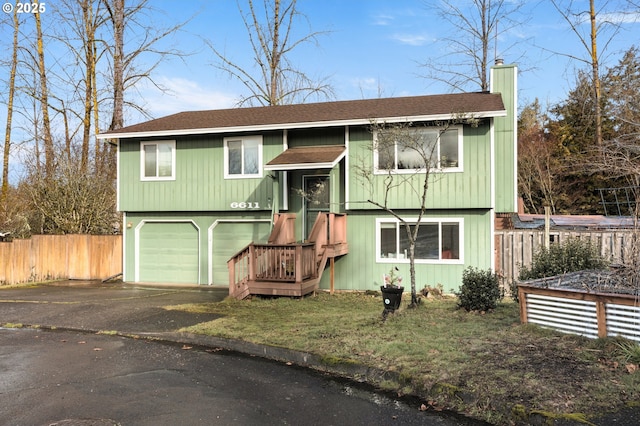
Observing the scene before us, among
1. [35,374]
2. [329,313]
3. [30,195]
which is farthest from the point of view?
[30,195]

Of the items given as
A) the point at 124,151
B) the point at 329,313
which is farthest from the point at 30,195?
the point at 329,313

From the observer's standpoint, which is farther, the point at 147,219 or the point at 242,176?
the point at 147,219

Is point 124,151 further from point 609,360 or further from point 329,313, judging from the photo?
point 609,360

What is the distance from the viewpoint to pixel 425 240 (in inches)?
543

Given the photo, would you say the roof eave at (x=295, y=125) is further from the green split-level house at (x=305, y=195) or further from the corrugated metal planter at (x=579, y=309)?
the corrugated metal planter at (x=579, y=309)

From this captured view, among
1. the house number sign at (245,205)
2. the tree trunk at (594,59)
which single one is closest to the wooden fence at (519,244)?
the house number sign at (245,205)

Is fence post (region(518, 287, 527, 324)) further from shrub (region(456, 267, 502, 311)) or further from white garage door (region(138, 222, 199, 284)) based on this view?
white garage door (region(138, 222, 199, 284))

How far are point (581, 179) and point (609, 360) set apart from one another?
21.7 metres

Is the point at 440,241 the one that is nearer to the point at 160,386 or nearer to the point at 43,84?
the point at 160,386

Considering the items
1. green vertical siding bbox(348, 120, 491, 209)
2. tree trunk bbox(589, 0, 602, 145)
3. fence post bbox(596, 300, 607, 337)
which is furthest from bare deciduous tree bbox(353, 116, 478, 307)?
tree trunk bbox(589, 0, 602, 145)

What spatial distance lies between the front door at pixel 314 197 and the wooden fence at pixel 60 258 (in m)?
7.04

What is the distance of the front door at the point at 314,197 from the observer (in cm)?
1479

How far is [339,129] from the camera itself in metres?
14.6

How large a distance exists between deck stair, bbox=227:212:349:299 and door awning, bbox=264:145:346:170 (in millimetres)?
1326
